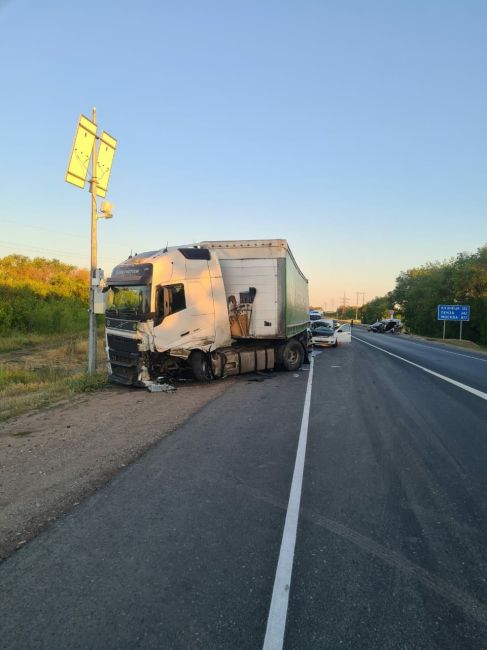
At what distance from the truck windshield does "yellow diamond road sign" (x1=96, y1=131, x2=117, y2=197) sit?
4.14 metres

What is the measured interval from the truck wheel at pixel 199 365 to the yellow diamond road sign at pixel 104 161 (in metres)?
6.22

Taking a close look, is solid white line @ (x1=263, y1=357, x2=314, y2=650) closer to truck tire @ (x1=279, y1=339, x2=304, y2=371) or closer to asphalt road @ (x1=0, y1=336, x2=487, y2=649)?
asphalt road @ (x1=0, y1=336, x2=487, y2=649)

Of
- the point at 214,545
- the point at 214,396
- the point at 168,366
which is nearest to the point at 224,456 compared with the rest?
the point at 214,545

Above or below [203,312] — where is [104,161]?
above

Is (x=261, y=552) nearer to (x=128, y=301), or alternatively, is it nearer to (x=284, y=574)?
(x=284, y=574)

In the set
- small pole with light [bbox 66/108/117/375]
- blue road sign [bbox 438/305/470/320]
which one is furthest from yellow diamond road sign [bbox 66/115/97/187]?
blue road sign [bbox 438/305/470/320]

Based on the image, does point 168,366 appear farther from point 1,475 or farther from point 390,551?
point 390,551

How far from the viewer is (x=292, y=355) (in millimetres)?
15617

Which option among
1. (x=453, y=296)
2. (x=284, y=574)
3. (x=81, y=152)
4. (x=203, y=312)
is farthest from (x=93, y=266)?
(x=453, y=296)

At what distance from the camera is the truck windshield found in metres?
11.2

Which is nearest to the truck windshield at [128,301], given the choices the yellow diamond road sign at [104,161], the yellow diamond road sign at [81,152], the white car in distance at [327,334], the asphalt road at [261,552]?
the yellow diamond road sign at [81,152]

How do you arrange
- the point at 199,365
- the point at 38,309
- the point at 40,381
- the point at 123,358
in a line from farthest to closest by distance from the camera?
the point at 38,309 < the point at 40,381 < the point at 199,365 < the point at 123,358

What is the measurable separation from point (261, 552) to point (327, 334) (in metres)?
23.2

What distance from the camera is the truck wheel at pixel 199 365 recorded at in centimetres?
1257
